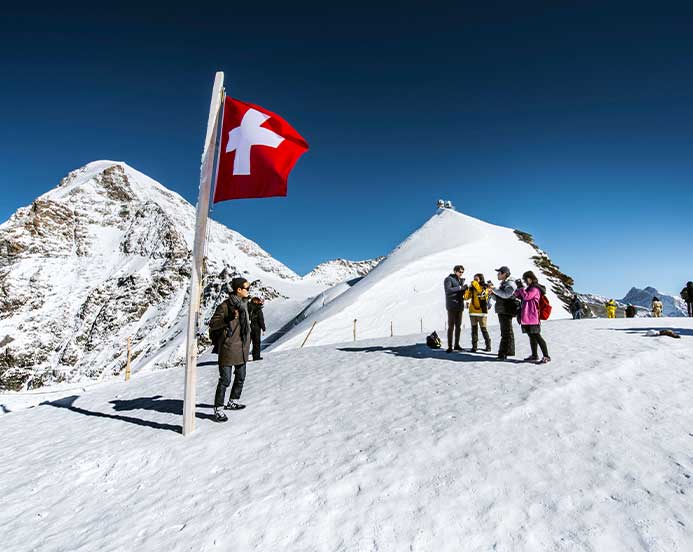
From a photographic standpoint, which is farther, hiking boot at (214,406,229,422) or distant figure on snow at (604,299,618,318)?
distant figure on snow at (604,299,618,318)

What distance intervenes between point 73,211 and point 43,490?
20675 cm

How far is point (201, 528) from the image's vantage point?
3.94 metres

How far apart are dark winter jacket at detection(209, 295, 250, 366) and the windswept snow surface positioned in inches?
45.1

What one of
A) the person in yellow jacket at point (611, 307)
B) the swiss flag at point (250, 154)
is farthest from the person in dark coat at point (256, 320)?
the person in yellow jacket at point (611, 307)

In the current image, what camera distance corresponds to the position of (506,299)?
364 inches

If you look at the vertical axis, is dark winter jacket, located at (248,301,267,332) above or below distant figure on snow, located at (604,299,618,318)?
below

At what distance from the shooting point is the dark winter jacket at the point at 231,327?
22.1 ft

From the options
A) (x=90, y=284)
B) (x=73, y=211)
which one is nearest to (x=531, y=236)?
(x=90, y=284)

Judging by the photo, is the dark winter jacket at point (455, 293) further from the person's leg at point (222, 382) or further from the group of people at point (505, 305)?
the person's leg at point (222, 382)

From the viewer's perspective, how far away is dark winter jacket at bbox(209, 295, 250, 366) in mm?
6730

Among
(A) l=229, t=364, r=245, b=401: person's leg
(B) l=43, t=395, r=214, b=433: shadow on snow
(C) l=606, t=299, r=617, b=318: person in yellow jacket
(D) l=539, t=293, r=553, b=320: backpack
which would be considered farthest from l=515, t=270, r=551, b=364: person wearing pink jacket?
(C) l=606, t=299, r=617, b=318: person in yellow jacket

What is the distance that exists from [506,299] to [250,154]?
6720mm

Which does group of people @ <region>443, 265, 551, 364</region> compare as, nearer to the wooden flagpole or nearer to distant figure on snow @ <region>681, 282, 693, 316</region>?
the wooden flagpole

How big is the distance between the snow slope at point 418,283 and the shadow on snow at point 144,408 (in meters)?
18.4
